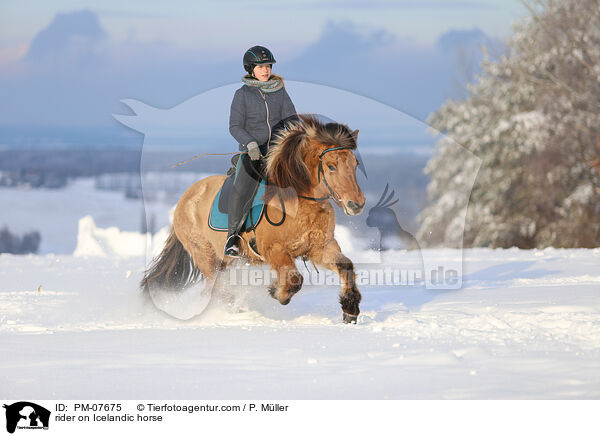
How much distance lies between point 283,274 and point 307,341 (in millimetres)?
910

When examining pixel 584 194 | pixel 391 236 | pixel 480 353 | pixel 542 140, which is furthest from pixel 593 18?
pixel 480 353

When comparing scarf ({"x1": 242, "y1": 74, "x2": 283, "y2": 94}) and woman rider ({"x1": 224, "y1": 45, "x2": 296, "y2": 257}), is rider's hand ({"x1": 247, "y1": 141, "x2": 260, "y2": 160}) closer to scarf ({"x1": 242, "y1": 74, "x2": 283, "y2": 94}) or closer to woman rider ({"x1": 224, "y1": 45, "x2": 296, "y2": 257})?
woman rider ({"x1": 224, "y1": 45, "x2": 296, "y2": 257})

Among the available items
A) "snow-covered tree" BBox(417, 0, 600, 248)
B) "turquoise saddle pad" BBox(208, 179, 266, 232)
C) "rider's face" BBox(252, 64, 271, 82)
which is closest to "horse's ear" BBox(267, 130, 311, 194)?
"turquoise saddle pad" BBox(208, 179, 266, 232)

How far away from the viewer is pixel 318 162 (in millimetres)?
5969

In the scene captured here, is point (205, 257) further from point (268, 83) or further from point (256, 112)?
point (268, 83)

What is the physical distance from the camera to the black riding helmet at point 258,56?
6281 millimetres

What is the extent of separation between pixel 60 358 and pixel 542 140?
785 inches

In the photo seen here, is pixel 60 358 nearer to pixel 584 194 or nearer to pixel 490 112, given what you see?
pixel 584 194

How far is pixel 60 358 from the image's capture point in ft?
16.1

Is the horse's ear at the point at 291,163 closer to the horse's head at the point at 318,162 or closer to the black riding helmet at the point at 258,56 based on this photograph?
the horse's head at the point at 318,162

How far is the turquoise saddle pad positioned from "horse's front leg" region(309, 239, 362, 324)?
0.71 m

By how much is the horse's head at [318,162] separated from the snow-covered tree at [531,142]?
1582 cm

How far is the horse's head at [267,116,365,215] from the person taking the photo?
18.7 ft

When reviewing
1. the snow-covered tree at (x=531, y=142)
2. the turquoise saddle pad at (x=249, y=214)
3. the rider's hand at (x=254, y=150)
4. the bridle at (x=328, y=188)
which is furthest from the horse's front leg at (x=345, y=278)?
the snow-covered tree at (x=531, y=142)
